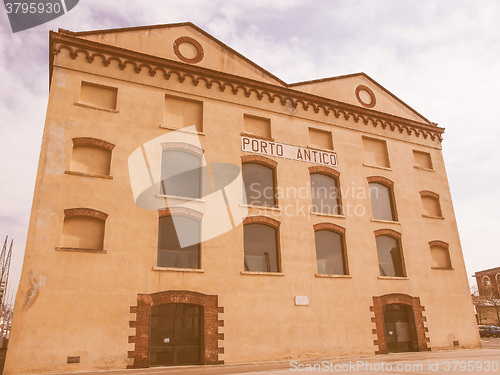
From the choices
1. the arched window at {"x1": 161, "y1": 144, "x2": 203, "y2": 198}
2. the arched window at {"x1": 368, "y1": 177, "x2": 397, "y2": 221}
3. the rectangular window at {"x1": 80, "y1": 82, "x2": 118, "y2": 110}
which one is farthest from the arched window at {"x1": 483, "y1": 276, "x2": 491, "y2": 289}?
the rectangular window at {"x1": 80, "y1": 82, "x2": 118, "y2": 110}

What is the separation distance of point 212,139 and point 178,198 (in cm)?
341

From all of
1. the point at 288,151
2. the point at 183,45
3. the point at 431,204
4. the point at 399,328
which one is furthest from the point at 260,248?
the point at 431,204

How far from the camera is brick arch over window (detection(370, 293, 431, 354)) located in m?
17.6

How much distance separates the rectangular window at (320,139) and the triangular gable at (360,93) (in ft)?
7.32

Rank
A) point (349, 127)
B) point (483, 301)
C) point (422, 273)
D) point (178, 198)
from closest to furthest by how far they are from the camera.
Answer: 1. point (178, 198)
2. point (422, 273)
3. point (349, 127)
4. point (483, 301)

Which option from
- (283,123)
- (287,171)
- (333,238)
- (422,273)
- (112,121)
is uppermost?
(283,123)

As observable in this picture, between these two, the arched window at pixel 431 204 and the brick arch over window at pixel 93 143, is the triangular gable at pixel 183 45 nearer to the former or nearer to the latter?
the brick arch over window at pixel 93 143

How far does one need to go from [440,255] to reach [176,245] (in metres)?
14.9

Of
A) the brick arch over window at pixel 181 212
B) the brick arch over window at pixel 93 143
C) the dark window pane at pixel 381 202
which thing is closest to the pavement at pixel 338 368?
the brick arch over window at pixel 181 212

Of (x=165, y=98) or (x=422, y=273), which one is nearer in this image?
(x=165, y=98)

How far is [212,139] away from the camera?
17453 mm

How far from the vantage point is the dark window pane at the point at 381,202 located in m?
20.3

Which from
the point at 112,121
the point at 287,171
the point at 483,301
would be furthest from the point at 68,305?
the point at 483,301

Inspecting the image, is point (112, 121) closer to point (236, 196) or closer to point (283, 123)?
point (236, 196)
